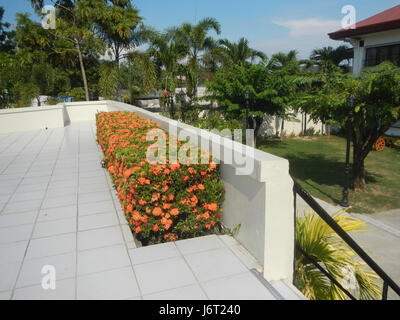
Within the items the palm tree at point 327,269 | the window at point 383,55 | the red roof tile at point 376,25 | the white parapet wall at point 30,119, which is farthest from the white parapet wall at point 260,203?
the red roof tile at point 376,25

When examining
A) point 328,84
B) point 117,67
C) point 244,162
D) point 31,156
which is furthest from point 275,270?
point 117,67

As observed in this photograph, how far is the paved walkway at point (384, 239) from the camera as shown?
201 inches

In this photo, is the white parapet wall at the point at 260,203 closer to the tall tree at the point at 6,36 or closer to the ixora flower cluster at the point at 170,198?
the ixora flower cluster at the point at 170,198

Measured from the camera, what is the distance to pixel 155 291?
2812mm

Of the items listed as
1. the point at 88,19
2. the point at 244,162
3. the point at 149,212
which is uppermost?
the point at 88,19

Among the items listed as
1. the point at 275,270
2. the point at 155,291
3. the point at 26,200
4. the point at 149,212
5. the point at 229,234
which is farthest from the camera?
the point at 26,200

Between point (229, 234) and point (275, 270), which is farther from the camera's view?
point (229, 234)

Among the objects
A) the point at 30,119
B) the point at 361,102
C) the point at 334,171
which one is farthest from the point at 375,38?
the point at 30,119

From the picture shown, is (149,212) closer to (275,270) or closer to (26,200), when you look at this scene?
(275,270)

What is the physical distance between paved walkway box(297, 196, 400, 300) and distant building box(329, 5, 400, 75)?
460 inches

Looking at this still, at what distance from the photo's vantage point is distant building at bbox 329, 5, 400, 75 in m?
16.0

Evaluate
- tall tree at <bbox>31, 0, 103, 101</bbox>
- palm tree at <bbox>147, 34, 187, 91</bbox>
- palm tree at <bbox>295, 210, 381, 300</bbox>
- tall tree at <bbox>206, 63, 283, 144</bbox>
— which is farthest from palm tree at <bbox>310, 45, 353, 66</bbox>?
palm tree at <bbox>295, 210, 381, 300</bbox>
